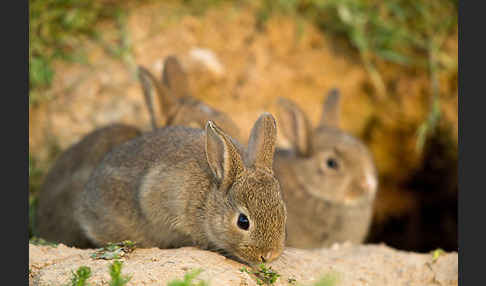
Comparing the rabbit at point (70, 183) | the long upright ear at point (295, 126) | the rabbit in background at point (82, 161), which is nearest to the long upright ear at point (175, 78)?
the rabbit in background at point (82, 161)

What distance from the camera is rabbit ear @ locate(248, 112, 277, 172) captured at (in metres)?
3.53

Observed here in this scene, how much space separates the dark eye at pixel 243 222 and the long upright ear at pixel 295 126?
2510mm

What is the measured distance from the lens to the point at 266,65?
6.94 meters

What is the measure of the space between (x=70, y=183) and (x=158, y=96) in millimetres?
1124

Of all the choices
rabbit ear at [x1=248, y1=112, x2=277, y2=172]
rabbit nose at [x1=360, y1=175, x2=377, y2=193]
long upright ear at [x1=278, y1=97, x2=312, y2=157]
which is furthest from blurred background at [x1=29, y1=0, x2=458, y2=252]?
rabbit ear at [x1=248, y1=112, x2=277, y2=172]

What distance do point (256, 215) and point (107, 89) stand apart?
342 cm

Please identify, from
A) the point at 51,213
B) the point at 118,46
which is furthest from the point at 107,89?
the point at 51,213

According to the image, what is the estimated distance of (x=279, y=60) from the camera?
7008 mm

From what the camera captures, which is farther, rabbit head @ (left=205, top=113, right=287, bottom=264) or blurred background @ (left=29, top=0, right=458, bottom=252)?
blurred background @ (left=29, top=0, right=458, bottom=252)

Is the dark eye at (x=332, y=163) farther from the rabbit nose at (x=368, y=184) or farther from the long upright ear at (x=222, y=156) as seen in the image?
the long upright ear at (x=222, y=156)

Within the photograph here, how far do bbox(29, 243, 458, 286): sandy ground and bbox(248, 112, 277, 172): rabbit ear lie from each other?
0.64m

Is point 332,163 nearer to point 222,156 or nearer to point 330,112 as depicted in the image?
point 330,112

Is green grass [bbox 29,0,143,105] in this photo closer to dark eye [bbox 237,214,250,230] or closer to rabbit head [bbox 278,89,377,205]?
rabbit head [bbox 278,89,377,205]

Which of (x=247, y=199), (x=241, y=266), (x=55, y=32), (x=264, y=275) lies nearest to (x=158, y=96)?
(x=55, y=32)
